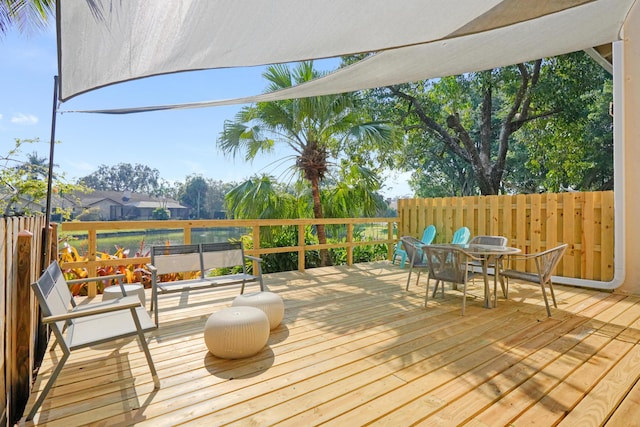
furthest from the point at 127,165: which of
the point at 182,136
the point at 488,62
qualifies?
the point at 488,62

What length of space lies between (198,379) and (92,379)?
0.72m

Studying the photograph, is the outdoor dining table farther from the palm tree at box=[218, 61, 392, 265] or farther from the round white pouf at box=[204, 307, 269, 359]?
the palm tree at box=[218, 61, 392, 265]

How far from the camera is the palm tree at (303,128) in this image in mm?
6871

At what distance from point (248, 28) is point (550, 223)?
16.7ft

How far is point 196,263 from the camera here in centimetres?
405

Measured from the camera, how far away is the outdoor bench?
3531mm

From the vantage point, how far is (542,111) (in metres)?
10.4

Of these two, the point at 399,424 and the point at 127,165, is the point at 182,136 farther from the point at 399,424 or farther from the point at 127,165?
the point at 399,424

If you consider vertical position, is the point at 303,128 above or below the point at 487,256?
above

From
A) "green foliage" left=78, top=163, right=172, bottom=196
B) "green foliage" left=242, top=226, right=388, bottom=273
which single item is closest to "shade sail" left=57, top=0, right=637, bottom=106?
"green foliage" left=242, top=226, right=388, bottom=273

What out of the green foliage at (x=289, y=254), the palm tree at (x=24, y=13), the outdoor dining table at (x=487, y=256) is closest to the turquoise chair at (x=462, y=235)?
the outdoor dining table at (x=487, y=256)

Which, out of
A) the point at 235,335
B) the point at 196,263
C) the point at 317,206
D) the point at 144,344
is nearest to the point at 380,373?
the point at 235,335

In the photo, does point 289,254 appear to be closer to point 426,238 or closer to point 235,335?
point 426,238

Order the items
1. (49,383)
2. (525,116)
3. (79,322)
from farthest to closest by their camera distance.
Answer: (525,116) → (79,322) → (49,383)
